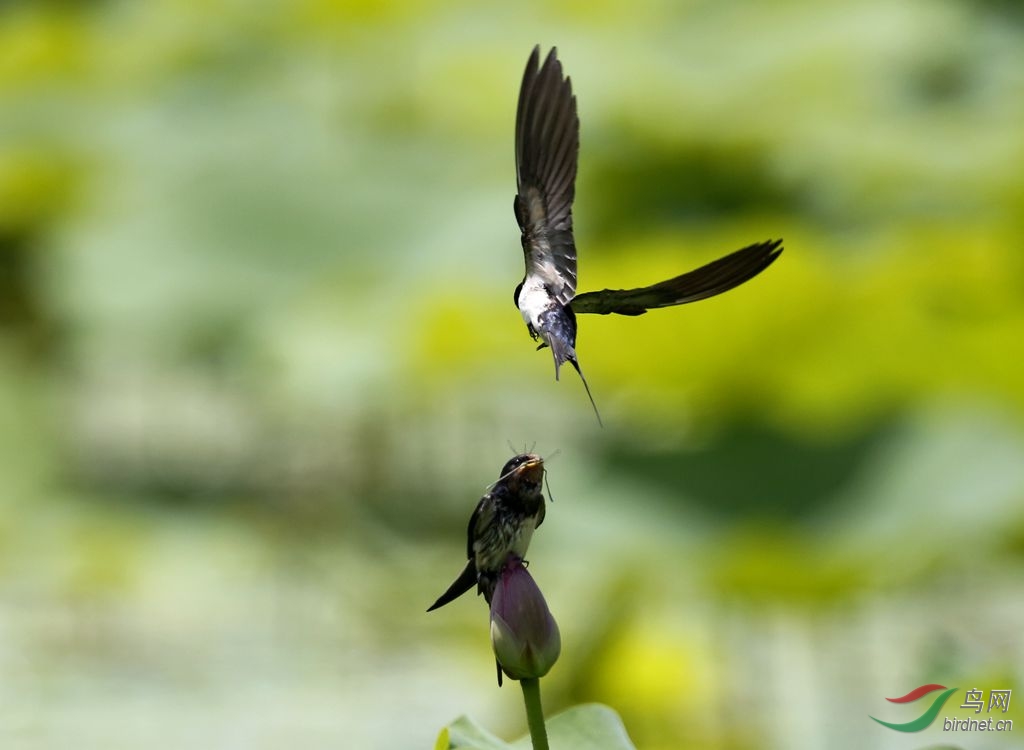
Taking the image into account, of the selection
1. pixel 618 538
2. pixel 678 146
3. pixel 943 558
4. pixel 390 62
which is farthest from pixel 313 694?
pixel 390 62

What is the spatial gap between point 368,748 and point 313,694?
0.24 meters

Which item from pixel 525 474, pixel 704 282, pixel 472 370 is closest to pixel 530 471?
pixel 525 474

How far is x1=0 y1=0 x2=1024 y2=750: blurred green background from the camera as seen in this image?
1.67m

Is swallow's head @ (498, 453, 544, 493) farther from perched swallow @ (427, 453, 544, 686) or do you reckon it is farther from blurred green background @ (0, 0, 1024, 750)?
blurred green background @ (0, 0, 1024, 750)

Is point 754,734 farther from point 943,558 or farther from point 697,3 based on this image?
point 697,3

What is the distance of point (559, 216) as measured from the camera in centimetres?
36

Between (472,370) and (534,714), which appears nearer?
(534,714)

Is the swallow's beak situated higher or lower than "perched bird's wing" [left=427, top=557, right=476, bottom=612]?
higher

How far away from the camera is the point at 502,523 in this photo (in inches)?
14.4

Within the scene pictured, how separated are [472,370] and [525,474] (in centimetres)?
148

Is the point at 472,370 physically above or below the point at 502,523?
above

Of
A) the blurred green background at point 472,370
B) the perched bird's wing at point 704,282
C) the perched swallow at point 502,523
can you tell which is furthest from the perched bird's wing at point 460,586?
the blurred green background at point 472,370

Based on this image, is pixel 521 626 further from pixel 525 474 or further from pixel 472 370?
pixel 472 370

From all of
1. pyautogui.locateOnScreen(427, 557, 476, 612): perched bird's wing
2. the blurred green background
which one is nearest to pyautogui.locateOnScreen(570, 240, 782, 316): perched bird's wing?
pyautogui.locateOnScreen(427, 557, 476, 612): perched bird's wing
